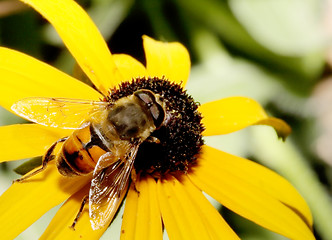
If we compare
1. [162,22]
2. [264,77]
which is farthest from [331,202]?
[162,22]

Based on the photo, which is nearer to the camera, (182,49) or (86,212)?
(86,212)

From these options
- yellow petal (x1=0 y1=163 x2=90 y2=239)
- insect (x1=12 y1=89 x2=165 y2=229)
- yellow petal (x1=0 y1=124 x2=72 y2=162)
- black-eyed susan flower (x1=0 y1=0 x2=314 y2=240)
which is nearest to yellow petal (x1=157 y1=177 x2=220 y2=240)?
black-eyed susan flower (x1=0 y1=0 x2=314 y2=240)

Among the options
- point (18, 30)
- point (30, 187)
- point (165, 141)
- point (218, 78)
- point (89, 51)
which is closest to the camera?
point (30, 187)

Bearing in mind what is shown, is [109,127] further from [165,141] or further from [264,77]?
[264,77]

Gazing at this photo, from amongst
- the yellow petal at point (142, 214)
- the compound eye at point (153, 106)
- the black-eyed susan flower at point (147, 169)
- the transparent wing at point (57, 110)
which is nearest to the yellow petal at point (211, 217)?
the black-eyed susan flower at point (147, 169)

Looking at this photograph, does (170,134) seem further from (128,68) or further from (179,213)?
(128,68)

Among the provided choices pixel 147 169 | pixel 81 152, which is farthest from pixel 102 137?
pixel 147 169

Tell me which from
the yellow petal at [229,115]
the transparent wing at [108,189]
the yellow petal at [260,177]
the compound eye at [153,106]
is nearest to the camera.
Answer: the transparent wing at [108,189]

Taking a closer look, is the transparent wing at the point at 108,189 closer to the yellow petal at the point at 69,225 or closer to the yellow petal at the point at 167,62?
the yellow petal at the point at 69,225
